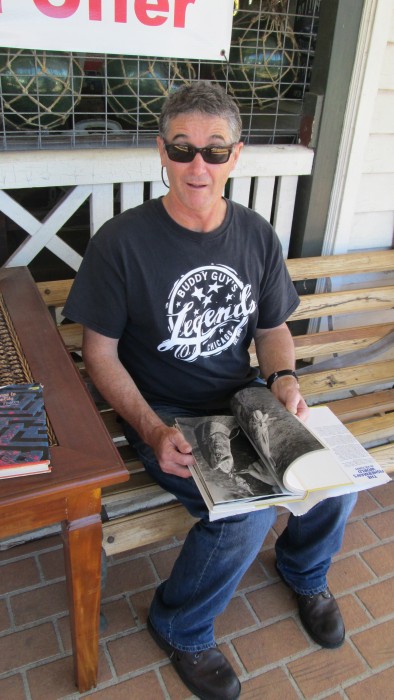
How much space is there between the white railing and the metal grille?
0.31ft

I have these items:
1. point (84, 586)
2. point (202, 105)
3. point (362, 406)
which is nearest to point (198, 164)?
point (202, 105)

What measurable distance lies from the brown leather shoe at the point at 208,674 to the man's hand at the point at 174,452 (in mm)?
592

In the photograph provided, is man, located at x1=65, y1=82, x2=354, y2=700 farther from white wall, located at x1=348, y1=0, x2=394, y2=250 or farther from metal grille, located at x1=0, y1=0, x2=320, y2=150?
white wall, located at x1=348, y1=0, x2=394, y2=250

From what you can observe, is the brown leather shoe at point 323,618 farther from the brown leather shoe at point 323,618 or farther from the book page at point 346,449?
the book page at point 346,449

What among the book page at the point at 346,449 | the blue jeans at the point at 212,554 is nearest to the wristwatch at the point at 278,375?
the book page at the point at 346,449

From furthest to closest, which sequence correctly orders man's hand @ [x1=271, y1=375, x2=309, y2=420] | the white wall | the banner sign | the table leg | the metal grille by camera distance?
the white wall < the metal grille < the banner sign < man's hand @ [x1=271, y1=375, x2=309, y2=420] < the table leg

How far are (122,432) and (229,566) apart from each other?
2.01ft

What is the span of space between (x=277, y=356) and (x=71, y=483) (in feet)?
3.15

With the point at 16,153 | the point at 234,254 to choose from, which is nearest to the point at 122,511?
the point at 234,254

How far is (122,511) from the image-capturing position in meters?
1.98

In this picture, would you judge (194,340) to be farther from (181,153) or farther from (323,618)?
(323,618)

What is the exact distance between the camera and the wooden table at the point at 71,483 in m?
1.25

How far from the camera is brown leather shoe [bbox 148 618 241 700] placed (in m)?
1.74

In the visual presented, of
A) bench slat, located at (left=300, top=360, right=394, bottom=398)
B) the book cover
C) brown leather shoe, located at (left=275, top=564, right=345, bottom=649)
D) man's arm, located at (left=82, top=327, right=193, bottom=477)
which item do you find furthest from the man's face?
brown leather shoe, located at (left=275, top=564, right=345, bottom=649)
